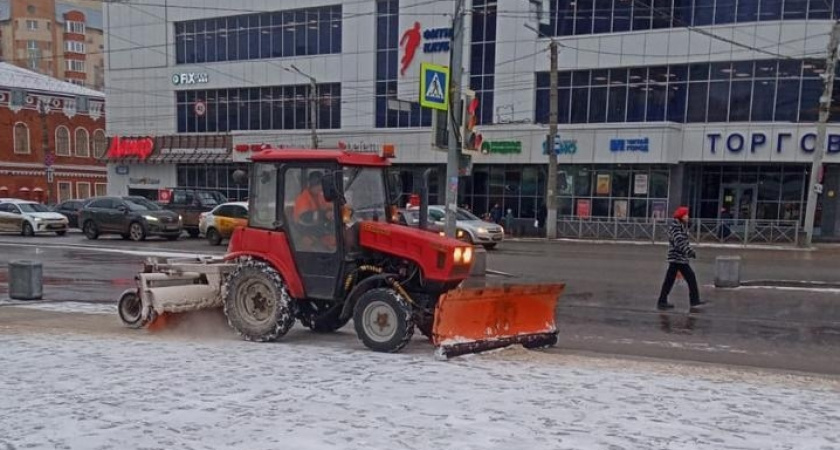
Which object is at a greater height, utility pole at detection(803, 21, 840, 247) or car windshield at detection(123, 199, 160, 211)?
utility pole at detection(803, 21, 840, 247)

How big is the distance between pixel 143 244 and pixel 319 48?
2154cm

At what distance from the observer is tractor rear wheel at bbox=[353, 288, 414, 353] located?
7332mm

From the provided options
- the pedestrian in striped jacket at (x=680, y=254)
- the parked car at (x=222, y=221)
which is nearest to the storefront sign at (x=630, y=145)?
the parked car at (x=222, y=221)

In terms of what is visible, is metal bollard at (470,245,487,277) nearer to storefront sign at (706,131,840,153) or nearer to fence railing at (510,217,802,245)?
fence railing at (510,217,802,245)

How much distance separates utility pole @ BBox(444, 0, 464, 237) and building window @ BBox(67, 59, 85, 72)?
108 meters

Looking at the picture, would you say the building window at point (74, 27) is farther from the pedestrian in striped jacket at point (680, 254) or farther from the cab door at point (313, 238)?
the cab door at point (313, 238)

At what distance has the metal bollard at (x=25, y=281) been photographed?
39.1 feet

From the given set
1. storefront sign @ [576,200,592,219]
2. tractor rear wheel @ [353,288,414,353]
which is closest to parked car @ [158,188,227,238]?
storefront sign @ [576,200,592,219]

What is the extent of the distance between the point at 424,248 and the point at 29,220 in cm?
2808

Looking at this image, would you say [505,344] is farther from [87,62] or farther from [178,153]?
[87,62]

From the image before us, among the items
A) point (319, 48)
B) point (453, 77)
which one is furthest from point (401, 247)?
point (319, 48)

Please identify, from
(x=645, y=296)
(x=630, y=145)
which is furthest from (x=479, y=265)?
(x=630, y=145)

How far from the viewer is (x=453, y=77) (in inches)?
594

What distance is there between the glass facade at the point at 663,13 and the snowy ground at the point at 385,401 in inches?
1120
